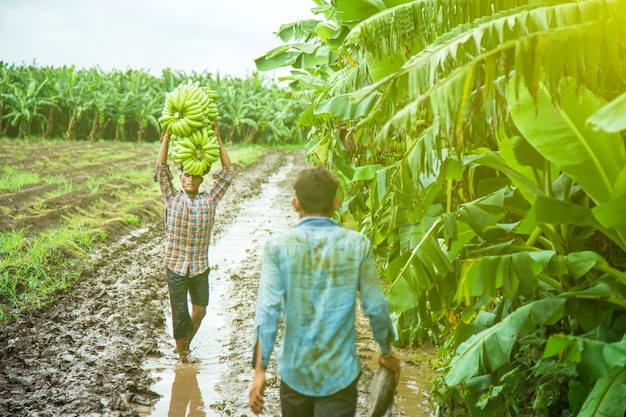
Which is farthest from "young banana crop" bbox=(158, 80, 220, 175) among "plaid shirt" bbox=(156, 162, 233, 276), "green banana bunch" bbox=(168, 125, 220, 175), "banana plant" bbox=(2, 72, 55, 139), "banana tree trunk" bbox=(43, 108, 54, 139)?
"banana tree trunk" bbox=(43, 108, 54, 139)

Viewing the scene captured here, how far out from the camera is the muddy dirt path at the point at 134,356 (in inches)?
215

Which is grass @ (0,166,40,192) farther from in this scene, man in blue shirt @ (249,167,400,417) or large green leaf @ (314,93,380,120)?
man in blue shirt @ (249,167,400,417)

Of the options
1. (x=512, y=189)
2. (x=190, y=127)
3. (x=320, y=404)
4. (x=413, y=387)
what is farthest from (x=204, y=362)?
(x=320, y=404)

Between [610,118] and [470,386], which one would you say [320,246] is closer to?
[610,118]

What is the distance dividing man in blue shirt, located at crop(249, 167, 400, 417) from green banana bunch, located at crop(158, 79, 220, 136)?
289 centimetres

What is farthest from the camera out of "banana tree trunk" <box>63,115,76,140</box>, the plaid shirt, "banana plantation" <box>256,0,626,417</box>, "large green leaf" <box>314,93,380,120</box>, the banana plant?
"banana tree trunk" <box>63,115,76,140</box>

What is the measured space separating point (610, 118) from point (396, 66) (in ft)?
12.5

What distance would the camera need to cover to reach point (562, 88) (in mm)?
4137

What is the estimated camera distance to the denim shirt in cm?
340

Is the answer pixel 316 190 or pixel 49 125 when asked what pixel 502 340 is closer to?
pixel 316 190

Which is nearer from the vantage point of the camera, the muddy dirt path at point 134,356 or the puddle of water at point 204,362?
the muddy dirt path at point 134,356

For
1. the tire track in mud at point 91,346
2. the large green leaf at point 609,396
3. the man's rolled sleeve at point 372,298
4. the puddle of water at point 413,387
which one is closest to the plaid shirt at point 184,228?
the tire track in mud at point 91,346

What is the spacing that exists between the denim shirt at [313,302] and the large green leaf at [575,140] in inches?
53.8

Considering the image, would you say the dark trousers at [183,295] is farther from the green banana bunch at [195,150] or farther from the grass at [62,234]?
the grass at [62,234]
